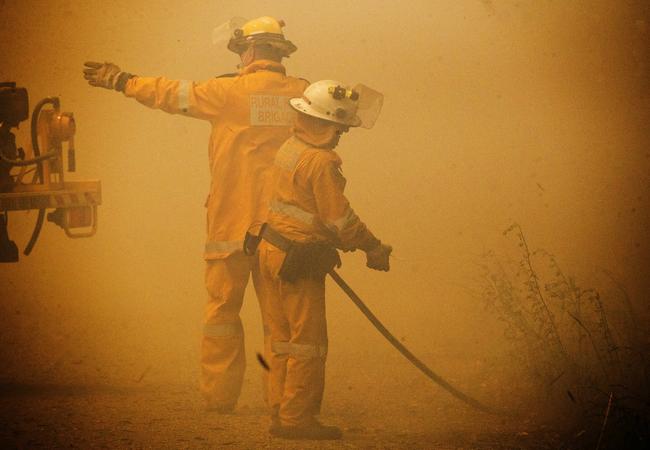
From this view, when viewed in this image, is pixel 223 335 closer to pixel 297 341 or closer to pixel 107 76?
pixel 297 341

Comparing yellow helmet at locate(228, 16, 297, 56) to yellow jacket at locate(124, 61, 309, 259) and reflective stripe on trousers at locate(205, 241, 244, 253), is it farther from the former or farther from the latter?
reflective stripe on trousers at locate(205, 241, 244, 253)

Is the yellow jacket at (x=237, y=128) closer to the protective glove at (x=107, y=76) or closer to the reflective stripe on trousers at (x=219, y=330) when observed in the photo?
the protective glove at (x=107, y=76)

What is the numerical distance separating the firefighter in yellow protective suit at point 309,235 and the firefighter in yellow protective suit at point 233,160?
21.4 inches

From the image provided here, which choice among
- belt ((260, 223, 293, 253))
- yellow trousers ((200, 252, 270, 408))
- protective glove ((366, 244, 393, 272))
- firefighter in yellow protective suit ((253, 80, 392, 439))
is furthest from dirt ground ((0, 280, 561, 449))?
belt ((260, 223, 293, 253))

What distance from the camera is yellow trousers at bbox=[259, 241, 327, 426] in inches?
221

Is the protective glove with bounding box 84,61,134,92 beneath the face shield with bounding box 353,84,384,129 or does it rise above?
above

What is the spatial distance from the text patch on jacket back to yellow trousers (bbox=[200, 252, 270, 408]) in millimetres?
878

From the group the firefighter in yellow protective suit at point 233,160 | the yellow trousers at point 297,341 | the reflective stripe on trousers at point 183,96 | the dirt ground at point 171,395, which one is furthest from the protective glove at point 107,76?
the dirt ground at point 171,395

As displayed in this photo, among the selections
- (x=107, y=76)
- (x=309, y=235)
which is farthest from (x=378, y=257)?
(x=107, y=76)

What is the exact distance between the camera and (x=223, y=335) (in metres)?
6.25

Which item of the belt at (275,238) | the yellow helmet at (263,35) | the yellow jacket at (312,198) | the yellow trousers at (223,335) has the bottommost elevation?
the yellow trousers at (223,335)

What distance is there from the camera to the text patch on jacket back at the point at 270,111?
617 centimetres

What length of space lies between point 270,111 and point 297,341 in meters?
1.55

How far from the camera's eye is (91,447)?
207 inches
